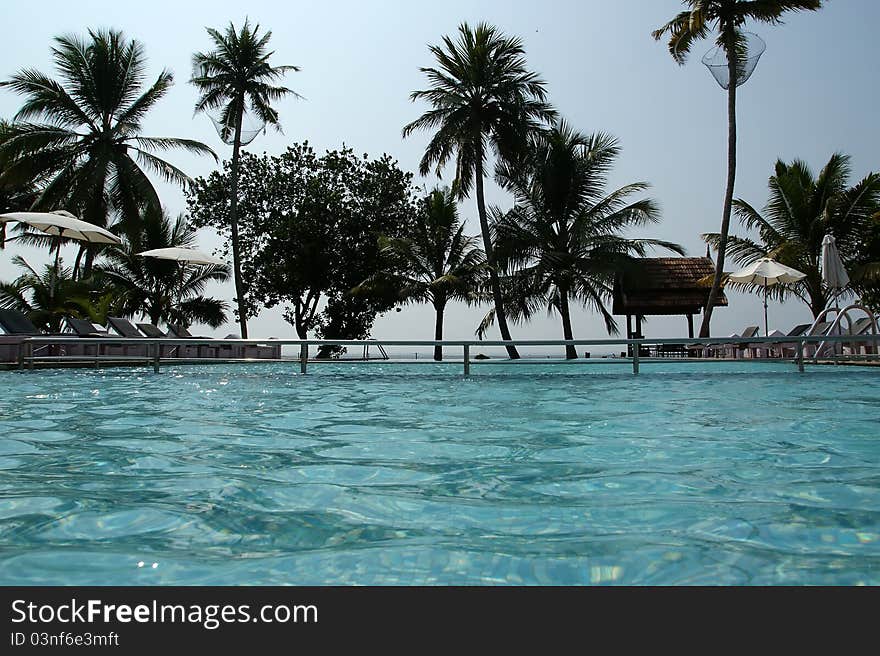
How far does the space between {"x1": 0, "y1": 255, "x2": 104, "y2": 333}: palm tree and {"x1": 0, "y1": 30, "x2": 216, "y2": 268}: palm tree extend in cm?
142

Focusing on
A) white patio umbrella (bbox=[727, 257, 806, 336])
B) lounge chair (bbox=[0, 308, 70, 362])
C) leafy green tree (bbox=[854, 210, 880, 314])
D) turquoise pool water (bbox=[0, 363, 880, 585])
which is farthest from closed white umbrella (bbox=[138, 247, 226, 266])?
leafy green tree (bbox=[854, 210, 880, 314])

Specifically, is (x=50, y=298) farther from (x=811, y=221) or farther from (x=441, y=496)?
(x=811, y=221)

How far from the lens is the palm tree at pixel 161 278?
2273cm

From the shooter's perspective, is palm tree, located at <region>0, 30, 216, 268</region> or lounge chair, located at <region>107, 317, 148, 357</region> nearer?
lounge chair, located at <region>107, 317, 148, 357</region>

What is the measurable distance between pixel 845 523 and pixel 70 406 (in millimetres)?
5568

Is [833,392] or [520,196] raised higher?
[520,196]

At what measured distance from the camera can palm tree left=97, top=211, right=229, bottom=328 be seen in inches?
895

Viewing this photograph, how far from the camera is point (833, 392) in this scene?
6.62 m

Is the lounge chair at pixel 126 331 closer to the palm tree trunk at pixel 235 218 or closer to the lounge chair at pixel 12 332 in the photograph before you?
the lounge chair at pixel 12 332

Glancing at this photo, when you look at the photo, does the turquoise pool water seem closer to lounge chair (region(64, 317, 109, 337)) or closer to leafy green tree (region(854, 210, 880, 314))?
lounge chair (region(64, 317, 109, 337))

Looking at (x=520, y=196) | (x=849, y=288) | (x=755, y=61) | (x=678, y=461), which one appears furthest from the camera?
(x=520, y=196)

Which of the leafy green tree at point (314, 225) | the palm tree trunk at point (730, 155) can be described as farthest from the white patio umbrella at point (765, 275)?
the leafy green tree at point (314, 225)
